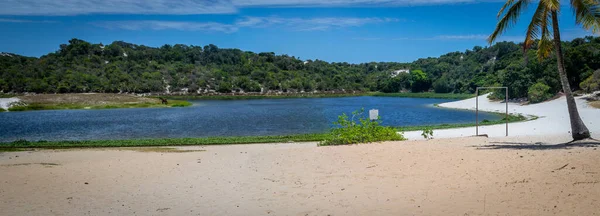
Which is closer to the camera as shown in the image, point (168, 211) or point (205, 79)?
point (168, 211)

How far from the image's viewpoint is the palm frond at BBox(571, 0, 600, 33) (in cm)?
1273

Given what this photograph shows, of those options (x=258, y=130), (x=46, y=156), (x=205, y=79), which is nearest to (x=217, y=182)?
(x=46, y=156)

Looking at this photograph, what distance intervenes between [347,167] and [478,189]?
363cm

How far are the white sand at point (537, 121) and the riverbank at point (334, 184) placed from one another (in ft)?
28.2

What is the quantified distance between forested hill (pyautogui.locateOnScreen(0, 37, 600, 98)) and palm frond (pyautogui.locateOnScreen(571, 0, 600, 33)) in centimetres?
3896

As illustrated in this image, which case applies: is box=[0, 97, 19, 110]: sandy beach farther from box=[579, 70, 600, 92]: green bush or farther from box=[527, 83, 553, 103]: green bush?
box=[579, 70, 600, 92]: green bush

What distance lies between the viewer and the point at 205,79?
120 meters

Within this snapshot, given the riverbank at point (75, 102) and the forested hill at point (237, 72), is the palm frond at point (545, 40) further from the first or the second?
the riverbank at point (75, 102)

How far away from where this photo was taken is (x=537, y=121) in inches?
1101

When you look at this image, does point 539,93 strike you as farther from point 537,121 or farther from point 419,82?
point 419,82

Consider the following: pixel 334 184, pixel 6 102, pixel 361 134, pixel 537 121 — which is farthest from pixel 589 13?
pixel 6 102

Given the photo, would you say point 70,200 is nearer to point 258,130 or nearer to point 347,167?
point 347,167

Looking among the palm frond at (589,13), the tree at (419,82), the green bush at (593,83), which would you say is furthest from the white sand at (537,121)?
the tree at (419,82)

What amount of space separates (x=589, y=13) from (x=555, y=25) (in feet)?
3.03
